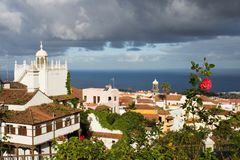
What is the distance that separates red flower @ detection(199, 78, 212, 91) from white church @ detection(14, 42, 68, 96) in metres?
31.6

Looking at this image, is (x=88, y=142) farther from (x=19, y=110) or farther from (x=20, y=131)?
(x=19, y=110)

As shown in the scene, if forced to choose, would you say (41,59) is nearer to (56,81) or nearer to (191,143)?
(56,81)

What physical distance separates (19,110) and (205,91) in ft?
74.1

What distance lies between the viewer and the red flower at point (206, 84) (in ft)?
22.7

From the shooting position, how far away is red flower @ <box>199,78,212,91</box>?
692 cm

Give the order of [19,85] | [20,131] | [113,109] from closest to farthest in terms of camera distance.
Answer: [20,131]
[19,85]
[113,109]

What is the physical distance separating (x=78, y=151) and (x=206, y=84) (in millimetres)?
3075

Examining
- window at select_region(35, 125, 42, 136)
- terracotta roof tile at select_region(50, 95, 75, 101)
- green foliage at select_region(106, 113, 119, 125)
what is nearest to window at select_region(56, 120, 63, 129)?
window at select_region(35, 125, 42, 136)

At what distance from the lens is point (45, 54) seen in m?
38.3

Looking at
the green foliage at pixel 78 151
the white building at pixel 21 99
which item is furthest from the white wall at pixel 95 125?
the green foliage at pixel 78 151

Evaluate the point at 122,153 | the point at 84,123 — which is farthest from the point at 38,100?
the point at 122,153

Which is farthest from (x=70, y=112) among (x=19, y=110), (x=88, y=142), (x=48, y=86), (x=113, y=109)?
(x=88, y=142)

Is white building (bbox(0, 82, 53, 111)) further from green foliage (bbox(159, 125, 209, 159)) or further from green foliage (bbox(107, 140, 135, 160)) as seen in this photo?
green foliage (bbox(107, 140, 135, 160))

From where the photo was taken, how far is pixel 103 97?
151 ft
